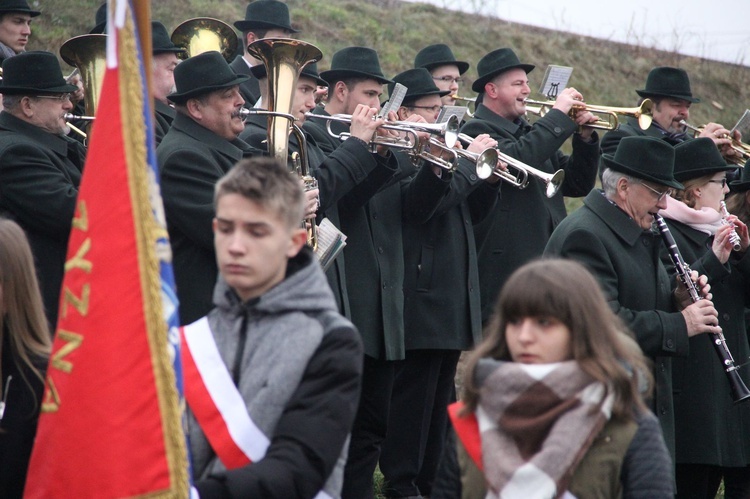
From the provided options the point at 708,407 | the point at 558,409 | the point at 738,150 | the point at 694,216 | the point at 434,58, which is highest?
the point at 434,58

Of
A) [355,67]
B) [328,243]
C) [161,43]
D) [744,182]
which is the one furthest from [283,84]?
[744,182]

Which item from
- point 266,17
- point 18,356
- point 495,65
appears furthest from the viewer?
point 266,17

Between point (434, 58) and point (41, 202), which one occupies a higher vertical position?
point (434, 58)

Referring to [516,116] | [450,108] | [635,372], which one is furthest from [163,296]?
[516,116]

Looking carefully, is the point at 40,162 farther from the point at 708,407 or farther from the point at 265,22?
the point at 708,407

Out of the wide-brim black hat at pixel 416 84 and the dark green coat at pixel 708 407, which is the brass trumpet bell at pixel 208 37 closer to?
the wide-brim black hat at pixel 416 84

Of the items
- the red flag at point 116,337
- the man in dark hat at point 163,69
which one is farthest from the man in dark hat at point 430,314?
the red flag at point 116,337

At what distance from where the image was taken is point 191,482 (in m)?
2.92

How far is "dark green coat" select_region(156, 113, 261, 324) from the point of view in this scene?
5.09 meters

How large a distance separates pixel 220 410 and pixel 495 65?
5.27 meters

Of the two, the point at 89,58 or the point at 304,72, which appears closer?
the point at 89,58

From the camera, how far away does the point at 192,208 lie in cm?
514

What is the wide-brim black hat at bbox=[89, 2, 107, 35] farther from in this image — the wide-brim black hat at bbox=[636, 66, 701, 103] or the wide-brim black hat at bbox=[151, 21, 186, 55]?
the wide-brim black hat at bbox=[636, 66, 701, 103]

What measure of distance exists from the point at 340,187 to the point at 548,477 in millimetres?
3112
